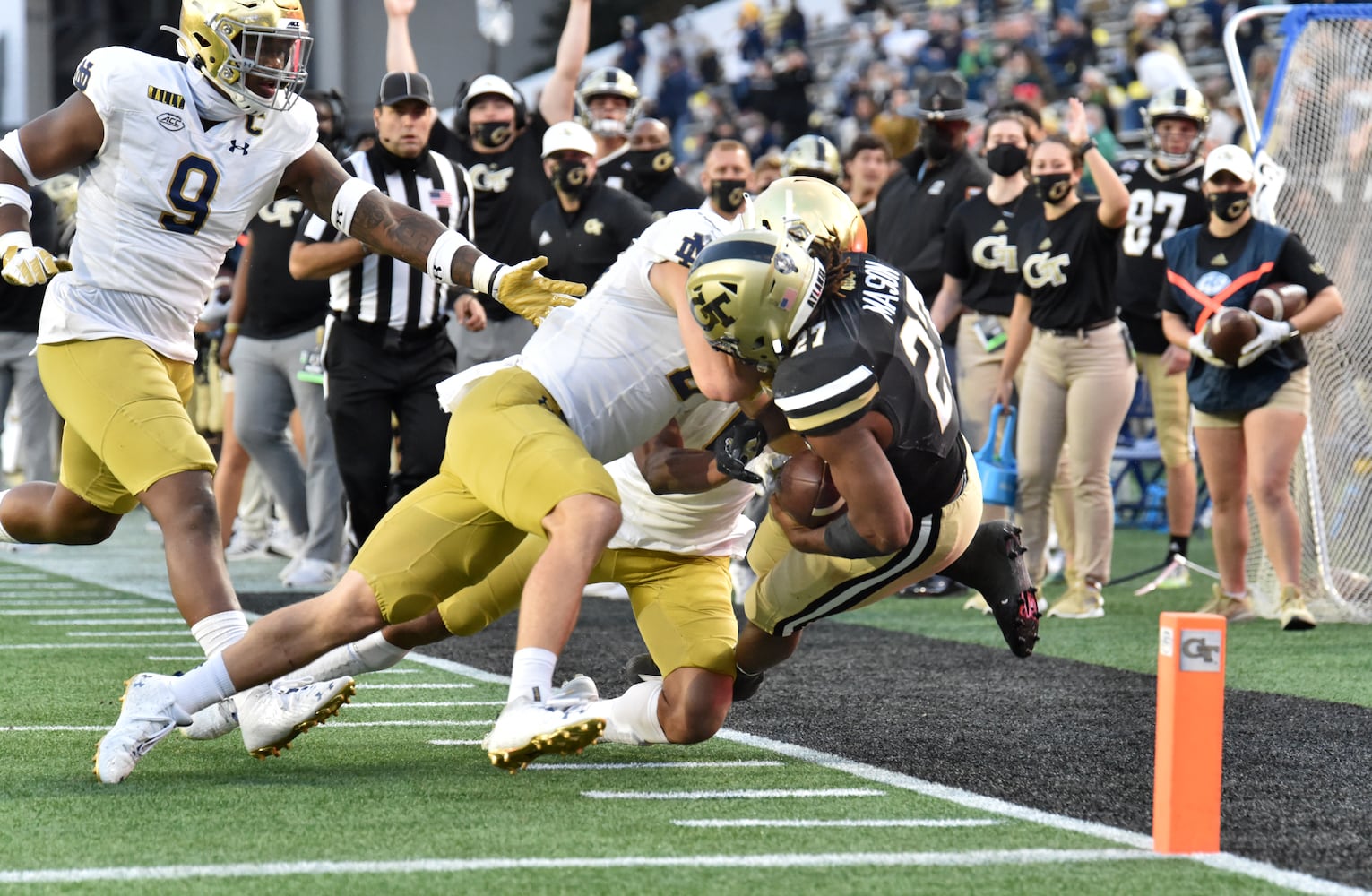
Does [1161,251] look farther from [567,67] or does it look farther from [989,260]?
[567,67]

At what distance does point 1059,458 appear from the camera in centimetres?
774

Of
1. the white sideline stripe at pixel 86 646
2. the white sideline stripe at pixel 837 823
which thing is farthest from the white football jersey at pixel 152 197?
the white sideline stripe at pixel 86 646

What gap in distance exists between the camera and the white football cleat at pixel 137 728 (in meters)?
3.79

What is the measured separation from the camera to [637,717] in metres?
4.30

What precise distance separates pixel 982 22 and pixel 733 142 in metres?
10.9

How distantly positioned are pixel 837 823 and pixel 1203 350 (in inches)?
155

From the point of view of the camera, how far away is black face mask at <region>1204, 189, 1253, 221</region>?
6.95 metres

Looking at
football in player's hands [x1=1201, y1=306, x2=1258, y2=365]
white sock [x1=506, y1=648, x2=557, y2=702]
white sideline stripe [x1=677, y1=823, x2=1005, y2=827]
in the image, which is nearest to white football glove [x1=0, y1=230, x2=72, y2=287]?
white sock [x1=506, y1=648, x2=557, y2=702]

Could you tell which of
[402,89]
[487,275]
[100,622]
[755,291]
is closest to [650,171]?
[402,89]

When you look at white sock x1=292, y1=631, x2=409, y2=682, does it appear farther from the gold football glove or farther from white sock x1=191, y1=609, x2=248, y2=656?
the gold football glove

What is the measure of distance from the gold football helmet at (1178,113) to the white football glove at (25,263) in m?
5.20

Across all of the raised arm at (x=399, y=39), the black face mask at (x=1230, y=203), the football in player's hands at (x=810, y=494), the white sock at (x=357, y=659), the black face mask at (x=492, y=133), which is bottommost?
the white sock at (x=357, y=659)

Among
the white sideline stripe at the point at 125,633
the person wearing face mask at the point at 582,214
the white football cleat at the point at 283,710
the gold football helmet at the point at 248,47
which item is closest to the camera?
the white football cleat at the point at 283,710

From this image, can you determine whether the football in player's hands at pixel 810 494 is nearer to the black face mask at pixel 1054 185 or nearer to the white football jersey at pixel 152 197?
the white football jersey at pixel 152 197
